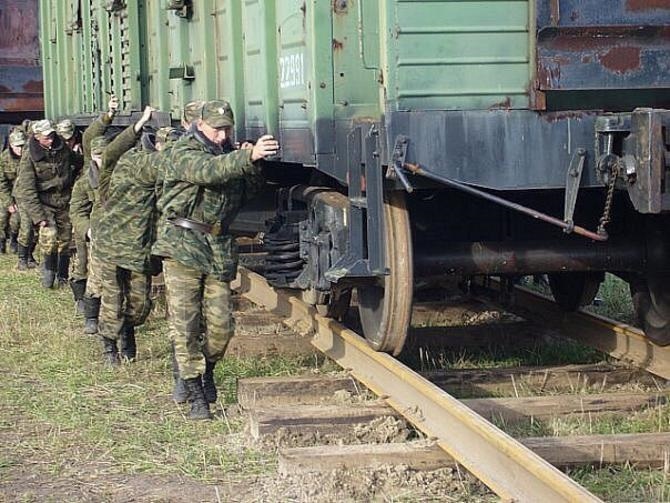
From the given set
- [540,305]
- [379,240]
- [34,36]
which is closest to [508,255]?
[379,240]

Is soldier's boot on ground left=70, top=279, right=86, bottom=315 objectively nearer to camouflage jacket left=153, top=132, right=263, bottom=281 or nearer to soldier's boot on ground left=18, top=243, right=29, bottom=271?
soldier's boot on ground left=18, top=243, right=29, bottom=271

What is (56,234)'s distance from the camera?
11031mm

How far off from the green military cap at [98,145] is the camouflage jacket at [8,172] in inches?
160

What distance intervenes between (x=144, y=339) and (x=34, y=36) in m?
10.6

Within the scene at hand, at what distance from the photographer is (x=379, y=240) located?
5.89 metres

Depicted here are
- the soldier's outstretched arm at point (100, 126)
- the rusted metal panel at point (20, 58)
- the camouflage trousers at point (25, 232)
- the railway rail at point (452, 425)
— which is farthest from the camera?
the rusted metal panel at point (20, 58)

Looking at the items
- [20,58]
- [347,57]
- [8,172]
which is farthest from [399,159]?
[20,58]

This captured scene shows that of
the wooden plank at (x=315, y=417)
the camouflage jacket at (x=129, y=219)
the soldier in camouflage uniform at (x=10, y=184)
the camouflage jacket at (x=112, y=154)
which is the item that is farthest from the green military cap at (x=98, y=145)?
the wooden plank at (x=315, y=417)

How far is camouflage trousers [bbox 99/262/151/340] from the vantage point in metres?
7.74

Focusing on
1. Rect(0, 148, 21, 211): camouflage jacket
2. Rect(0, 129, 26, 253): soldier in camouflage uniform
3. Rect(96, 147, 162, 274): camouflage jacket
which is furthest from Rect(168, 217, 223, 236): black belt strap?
Rect(0, 148, 21, 211): camouflage jacket

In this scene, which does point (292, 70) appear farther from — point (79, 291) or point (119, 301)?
point (79, 291)

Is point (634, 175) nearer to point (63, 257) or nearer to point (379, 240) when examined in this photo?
point (379, 240)

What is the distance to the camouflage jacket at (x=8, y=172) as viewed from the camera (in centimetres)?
1312

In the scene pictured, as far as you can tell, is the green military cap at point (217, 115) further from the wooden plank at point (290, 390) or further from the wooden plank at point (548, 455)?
the wooden plank at point (548, 455)
